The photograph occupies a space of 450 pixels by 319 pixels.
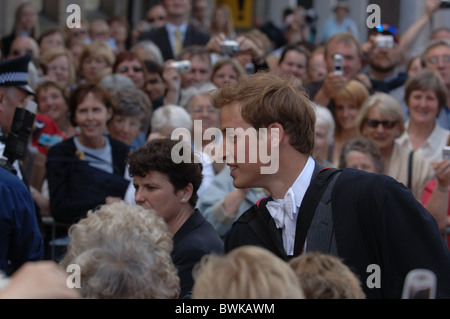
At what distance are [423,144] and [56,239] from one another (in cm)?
306

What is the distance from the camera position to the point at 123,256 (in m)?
2.55

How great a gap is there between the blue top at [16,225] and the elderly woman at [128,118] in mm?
2354

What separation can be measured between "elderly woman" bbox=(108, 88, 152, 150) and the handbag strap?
3593mm

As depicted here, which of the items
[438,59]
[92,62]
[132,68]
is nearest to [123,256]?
[132,68]

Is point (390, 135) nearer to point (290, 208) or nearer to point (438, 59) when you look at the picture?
point (438, 59)

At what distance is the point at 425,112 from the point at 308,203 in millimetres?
3694

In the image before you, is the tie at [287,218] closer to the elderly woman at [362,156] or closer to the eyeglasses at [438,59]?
the elderly woman at [362,156]

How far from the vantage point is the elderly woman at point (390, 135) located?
5648 millimetres

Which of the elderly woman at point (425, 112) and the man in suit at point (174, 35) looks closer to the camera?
the elderly woman at point (425, 112)

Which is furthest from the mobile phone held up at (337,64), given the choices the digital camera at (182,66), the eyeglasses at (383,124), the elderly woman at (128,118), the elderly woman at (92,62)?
the elderly woman at (92,62)

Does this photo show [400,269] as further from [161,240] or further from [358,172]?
[161,240]

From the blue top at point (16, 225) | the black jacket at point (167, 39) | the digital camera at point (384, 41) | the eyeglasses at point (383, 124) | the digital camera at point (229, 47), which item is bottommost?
the blue top at point (16, 225)

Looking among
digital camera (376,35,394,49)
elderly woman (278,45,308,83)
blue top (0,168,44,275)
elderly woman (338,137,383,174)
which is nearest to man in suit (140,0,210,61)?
elderly woman (278,45,308,83)

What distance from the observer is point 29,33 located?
10.2 metres
